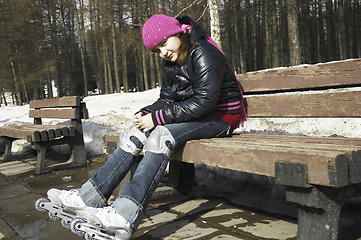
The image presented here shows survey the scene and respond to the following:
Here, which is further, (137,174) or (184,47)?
(184,47)

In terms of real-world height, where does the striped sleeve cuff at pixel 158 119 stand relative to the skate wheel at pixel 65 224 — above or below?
above

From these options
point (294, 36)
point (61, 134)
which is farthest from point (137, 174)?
point (294, 36)

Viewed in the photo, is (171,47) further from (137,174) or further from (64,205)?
(64,205)

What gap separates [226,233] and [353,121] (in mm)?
2617

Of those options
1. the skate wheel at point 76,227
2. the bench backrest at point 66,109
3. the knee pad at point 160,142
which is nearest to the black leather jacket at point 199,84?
the knee pad at point 160,142

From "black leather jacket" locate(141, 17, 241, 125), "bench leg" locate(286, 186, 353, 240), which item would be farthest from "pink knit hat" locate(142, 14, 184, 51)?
"bench leg" locate(286, 186, 353, 240)

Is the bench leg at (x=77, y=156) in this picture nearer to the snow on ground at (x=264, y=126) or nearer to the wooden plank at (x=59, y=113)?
the wooden plank at (x=59, y=113)

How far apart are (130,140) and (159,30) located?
0.81m

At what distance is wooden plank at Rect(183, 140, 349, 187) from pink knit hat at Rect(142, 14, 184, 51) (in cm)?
77

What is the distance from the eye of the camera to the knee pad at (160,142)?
229 centimetres

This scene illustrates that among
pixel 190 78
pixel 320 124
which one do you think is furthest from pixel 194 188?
pixel 320 124

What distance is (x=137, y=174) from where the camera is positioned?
2.19 m

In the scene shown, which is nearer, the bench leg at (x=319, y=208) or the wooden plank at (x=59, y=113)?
the bench leg at (x=319, y=208)

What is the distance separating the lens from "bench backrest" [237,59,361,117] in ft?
8.55
